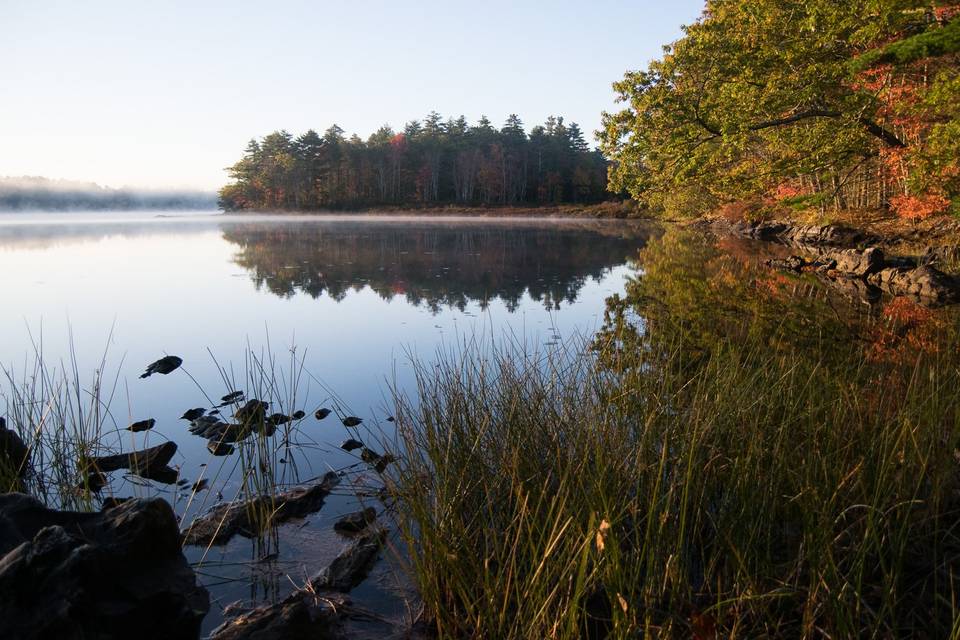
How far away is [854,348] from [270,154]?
7726cm

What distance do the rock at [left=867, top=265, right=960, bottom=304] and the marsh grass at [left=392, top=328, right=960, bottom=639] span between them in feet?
34.1

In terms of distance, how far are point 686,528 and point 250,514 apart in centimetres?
256

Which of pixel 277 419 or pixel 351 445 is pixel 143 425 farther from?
pixel 351 445

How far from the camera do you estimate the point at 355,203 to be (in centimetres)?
7000

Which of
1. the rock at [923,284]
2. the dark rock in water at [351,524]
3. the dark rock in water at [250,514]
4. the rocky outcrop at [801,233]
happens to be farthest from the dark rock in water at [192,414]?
the rocky outcrop at [801,233]

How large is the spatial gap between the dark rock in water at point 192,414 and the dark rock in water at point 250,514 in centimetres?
221

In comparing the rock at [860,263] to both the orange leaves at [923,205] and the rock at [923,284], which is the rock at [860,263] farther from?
the orange leaves at [923,205]

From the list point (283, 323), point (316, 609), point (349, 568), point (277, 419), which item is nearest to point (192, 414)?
point (277, 419)

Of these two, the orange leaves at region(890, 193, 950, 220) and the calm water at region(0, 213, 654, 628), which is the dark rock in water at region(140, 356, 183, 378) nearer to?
the calm water at region(0, 213, 654, 628)

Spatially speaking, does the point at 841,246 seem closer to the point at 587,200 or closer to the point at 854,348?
the point at 854,348

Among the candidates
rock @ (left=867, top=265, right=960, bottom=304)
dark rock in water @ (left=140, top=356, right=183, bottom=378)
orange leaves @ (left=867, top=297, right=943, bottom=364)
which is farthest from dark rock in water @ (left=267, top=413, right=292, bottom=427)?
rock @ (left=867, top=265, right=960, bottom=304)

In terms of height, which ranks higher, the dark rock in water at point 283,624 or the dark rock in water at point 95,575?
the dark rock in water at point 95,575

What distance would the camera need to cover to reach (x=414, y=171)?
242 ft

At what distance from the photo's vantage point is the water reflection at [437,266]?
13797 millimetres
